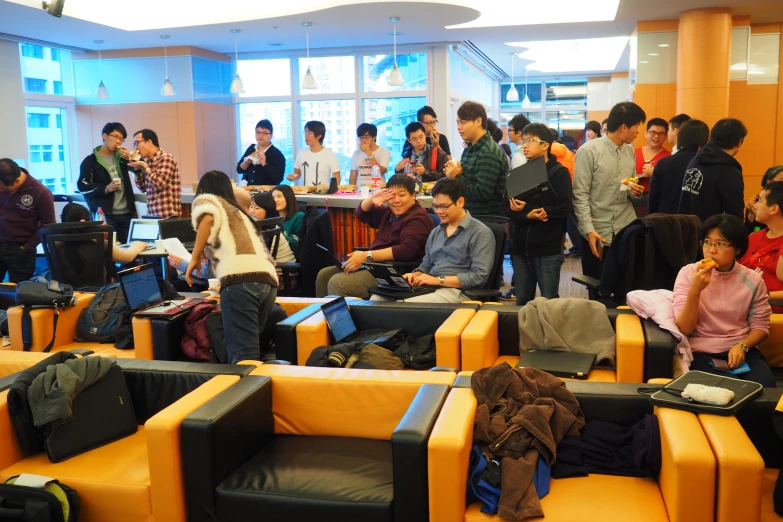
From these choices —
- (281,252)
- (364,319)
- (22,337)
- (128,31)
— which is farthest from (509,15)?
(22,337)

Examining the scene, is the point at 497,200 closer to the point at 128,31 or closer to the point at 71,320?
the point at 71,320

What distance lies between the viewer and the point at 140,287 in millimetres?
4387

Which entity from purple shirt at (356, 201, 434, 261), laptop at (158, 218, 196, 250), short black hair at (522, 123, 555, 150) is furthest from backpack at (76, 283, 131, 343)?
short black hair at (522, 123, 555, 150)

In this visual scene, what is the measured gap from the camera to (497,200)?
5168mm

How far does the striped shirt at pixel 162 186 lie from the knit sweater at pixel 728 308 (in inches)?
185

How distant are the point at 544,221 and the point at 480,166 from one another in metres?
0.69

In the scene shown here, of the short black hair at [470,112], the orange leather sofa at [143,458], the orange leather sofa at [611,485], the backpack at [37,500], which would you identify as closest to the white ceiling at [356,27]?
the short black hair at [470,112]

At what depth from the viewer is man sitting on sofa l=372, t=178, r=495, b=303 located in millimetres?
4410

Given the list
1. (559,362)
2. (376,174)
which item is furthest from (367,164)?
(559,362)

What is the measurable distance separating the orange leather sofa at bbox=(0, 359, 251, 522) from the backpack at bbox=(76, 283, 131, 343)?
1.39 m

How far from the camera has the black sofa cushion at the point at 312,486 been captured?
8.19ft

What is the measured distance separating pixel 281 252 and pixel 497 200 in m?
1.72

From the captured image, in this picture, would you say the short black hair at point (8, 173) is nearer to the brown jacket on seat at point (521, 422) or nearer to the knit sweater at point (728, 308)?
the brown jacket on seat at point (521, 422)

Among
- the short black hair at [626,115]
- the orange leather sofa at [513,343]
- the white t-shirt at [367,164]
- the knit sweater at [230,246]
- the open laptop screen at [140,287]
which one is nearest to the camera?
the orange leather sofa at [513,343]
